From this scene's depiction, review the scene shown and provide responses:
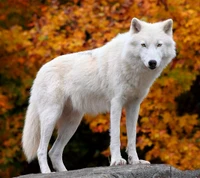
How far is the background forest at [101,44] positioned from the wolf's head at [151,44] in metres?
3.75

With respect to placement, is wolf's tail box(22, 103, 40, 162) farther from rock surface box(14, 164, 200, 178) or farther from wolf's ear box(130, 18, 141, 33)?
wolf's ear box(130, 18, 141, 33)

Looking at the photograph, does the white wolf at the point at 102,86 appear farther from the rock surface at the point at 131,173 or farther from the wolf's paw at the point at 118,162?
the rock surface at the point at 131,173

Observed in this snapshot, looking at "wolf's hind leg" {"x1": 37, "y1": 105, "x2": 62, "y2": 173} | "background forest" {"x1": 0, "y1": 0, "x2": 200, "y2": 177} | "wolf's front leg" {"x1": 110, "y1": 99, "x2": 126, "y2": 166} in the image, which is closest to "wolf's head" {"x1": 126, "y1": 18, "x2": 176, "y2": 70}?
"wolf's front leg" {"x1": 110, "y1": 99, "x2": 126, "y2": 166}

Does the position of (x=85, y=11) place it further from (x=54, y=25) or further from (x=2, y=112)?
(x=2, y=112)

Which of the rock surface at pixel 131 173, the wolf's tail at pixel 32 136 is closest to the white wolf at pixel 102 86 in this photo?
the wolf's tail at pixel 32 136

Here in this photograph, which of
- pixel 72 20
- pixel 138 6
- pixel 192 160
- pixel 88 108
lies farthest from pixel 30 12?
pixel 88 108

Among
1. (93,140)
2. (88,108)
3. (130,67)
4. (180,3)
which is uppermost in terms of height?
(180,3)

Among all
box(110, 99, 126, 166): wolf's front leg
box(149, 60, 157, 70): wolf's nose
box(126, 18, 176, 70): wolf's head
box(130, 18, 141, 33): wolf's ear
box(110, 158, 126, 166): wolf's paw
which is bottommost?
box(110, 158, 126, 166): wolf's paw

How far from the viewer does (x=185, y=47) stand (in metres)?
11.5

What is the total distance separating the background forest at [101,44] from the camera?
37.4 ft

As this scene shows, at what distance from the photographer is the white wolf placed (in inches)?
292

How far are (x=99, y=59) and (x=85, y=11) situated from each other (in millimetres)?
4168

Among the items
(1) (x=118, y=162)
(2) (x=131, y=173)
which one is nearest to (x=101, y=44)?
(1) (x=118, y=162)

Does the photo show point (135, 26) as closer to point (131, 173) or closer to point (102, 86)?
point (102, 86)
